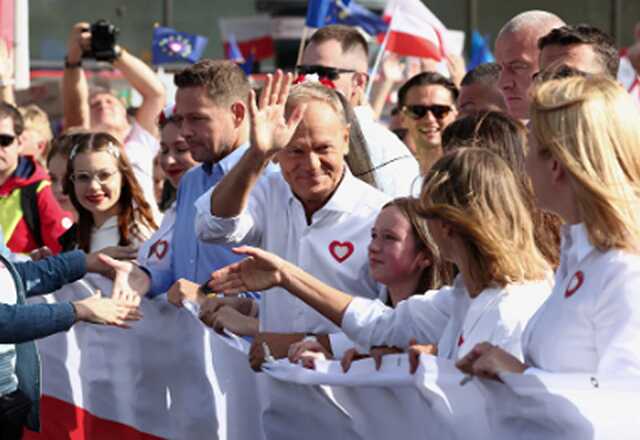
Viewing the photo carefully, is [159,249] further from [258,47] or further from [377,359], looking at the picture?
[258,47]

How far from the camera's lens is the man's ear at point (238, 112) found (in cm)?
558

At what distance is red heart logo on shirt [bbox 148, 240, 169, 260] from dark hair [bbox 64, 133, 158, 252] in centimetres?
112

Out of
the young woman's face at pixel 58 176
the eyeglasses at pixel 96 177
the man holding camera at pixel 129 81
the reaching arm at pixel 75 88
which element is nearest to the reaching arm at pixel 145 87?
the man holding camera at pixel 129 81

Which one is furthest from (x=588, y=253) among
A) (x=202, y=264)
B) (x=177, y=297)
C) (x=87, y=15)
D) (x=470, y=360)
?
(x=87, y=15)

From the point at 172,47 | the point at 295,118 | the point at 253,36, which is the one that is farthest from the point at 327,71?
the point at 253,36

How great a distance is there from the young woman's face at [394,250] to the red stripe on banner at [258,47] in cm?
1320

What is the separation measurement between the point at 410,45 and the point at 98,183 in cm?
322

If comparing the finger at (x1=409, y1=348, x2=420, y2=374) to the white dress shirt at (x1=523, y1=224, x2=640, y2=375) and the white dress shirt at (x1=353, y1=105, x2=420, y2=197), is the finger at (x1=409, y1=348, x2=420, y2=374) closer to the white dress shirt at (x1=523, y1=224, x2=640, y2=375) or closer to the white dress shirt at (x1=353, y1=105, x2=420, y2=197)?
the white dress shirt at (x1=523, y1=224, x2=640, y2=375)

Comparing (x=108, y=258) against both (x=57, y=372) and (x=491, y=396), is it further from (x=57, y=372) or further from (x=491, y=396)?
(x=491, y=396)

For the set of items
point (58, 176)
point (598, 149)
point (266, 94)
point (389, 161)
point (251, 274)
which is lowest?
point (58, 176)

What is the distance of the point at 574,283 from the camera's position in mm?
3090

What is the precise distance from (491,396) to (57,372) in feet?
10.9

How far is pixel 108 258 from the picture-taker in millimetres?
5453

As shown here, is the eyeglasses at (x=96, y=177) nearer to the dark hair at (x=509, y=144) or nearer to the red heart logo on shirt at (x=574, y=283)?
the dark hair at (x=509, y=144)
